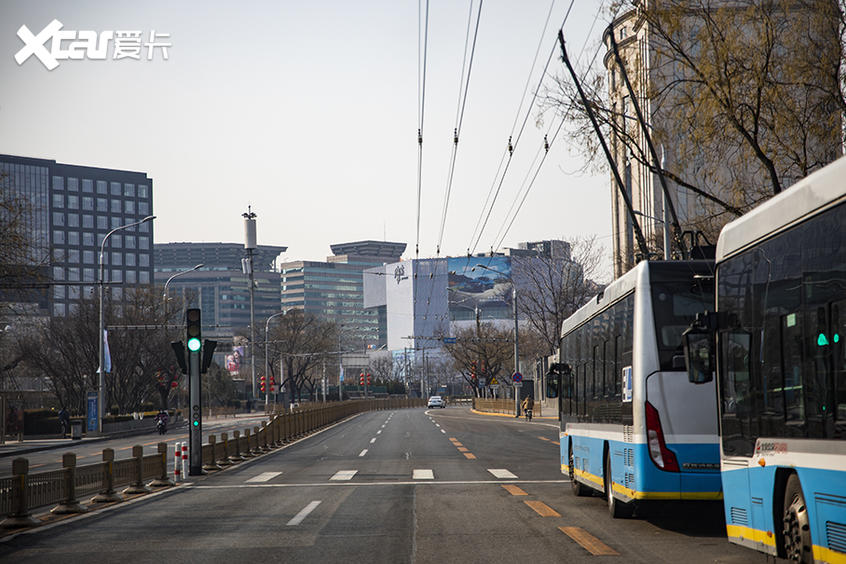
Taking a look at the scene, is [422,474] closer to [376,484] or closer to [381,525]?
[376,484]

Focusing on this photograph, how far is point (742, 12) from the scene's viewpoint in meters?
19.3

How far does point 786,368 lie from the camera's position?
765 centimetres

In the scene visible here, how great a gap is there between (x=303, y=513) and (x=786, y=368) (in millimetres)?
9236

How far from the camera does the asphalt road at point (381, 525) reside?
425 inches

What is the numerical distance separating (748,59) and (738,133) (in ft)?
5.01

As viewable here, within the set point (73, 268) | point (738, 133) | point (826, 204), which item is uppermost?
point (73, 268)

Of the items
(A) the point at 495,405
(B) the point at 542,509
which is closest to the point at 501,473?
(B) the point at 542,509

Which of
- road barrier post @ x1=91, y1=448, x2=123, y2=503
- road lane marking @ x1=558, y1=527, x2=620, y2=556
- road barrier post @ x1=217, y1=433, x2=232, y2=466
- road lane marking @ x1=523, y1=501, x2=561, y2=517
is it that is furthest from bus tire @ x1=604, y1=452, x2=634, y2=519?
road barrier post @ x1=217, y1=433, x2=232, y2=466

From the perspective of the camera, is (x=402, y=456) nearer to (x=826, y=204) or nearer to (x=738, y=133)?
(x=738, y=133)

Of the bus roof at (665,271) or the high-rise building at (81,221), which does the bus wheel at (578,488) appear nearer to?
the bus roof at (665,271)

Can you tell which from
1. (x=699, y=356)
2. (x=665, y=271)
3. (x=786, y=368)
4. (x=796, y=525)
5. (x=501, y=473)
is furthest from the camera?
(x=501, y=473)

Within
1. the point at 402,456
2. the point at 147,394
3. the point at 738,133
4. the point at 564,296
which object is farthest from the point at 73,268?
the point at 738,133

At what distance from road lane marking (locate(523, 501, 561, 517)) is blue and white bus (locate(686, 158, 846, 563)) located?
5083 millimetres

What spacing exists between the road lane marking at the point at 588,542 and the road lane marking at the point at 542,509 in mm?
1722
